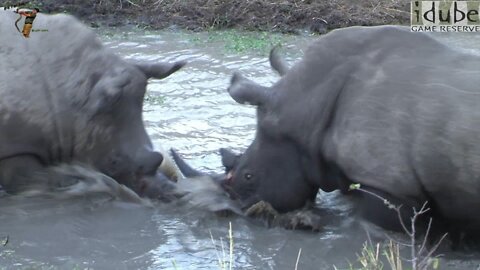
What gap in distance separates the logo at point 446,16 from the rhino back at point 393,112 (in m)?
7.03

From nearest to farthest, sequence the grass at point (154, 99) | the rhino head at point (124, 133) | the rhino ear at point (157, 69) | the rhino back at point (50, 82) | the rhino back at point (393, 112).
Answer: the rhino back at point (393, 112) < the rhino back at point (50, 82) < the rhino head at point (124, 133) < the rhino ear at point (157, 69) < the grass at point (154, 99)

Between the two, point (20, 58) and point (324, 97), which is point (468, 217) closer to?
point (324, 97)

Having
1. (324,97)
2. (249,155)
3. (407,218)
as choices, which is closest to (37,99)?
(249,155)

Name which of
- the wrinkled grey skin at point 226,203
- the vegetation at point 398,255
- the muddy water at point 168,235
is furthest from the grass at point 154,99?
the vegetation at point 398,255

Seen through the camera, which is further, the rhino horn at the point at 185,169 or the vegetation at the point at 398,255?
the rhino horn at the point at 185,169

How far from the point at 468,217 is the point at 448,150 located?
1.48 ft

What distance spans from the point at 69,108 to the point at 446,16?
27.7ft

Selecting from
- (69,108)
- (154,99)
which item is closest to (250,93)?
(69,108)

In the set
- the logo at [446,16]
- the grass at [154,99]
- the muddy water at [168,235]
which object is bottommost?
the logo at [446,16]

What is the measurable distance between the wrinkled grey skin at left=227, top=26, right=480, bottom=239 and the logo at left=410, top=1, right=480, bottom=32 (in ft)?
23.1

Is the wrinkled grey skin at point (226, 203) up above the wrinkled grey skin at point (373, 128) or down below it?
below

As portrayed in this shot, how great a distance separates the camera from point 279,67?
7.43 m

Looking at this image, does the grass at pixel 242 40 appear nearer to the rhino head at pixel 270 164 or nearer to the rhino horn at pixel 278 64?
the rhino horn at pixel 278 64

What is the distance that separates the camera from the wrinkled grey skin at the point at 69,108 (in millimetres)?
7027
